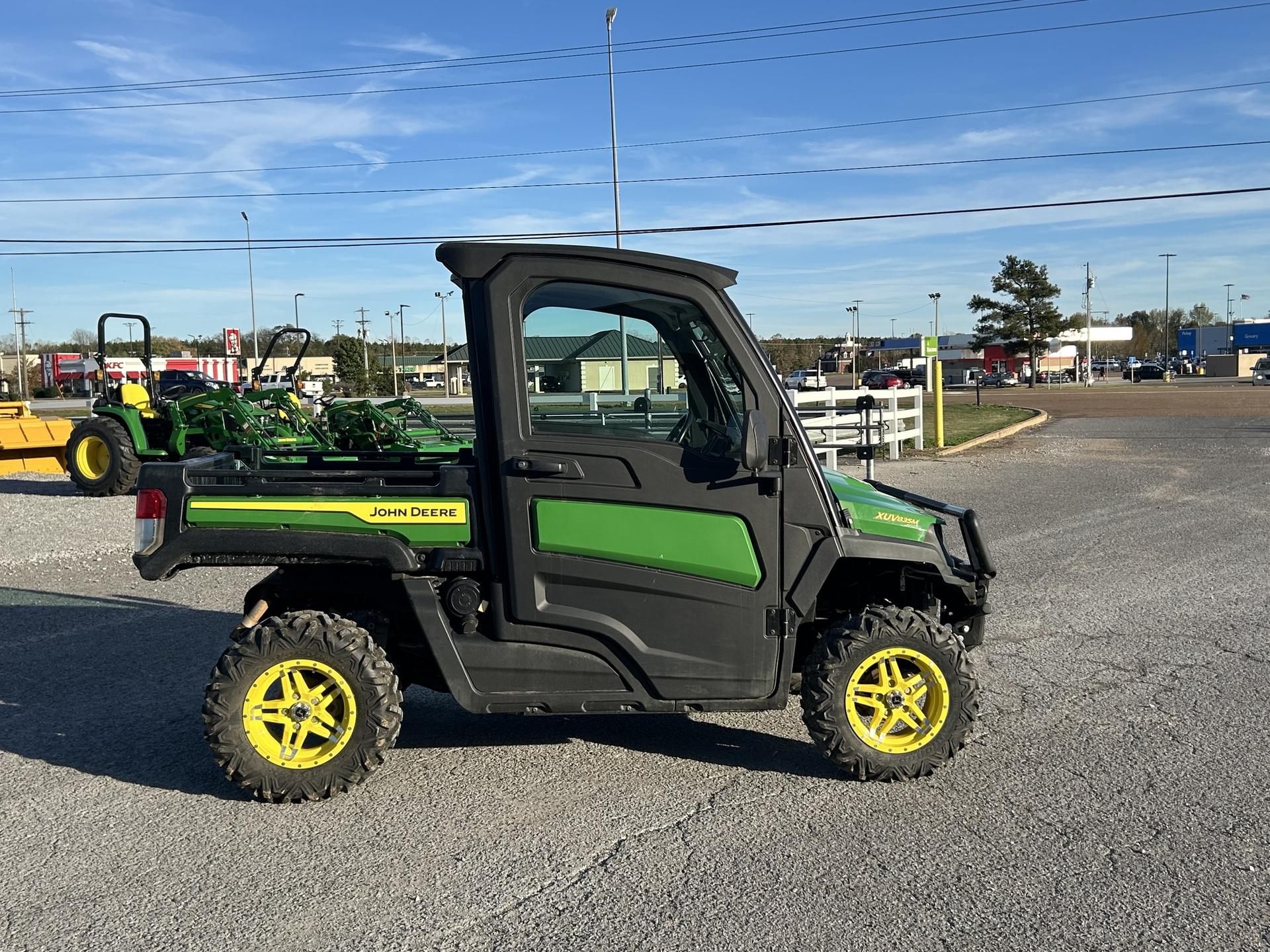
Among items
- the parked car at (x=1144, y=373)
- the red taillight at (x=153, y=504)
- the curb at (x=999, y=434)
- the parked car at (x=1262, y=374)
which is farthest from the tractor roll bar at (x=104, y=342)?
the parked car at (x=1144, y=373)

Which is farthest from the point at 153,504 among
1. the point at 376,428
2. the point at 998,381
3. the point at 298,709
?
the point at 998,381

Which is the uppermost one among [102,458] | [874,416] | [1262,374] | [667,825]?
[102,458]

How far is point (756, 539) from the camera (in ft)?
14.1

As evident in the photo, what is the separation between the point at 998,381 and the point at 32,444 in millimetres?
67011

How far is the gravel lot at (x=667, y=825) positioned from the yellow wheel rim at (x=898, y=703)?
0.21 metres

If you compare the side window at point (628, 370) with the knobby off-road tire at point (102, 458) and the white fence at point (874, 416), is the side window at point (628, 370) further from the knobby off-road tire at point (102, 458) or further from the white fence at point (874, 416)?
the white fence at point (874, 416)

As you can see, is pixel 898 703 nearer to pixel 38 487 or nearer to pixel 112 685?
pixel 112 685

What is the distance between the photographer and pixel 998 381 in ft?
244

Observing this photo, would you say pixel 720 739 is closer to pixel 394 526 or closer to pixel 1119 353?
pixel 394 526

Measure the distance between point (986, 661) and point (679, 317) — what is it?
10.4 feet

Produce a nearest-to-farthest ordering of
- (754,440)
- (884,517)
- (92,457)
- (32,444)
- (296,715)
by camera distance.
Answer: (754,440), (296,715), (884,517), (92,457), (32,444)

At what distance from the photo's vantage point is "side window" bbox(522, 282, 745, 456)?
4289 millimetres

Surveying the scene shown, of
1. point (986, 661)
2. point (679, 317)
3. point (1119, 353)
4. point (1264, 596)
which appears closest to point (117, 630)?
point (679, 317)

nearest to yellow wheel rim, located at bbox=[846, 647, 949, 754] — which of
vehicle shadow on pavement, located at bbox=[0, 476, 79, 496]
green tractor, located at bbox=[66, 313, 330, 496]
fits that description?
green tractor, located at bbox=[66, 313, 330, 496]
